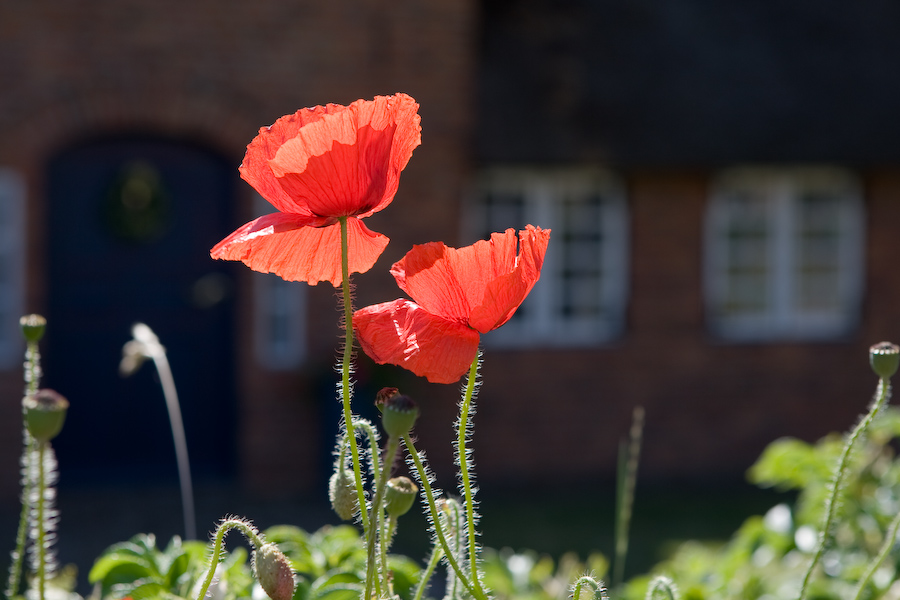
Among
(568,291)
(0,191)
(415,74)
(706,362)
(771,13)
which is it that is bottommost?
(706,362)

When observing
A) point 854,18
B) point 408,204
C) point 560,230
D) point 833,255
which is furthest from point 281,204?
point 854,18

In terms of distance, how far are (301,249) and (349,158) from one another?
0.13 m

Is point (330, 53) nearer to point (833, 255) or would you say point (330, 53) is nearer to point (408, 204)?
point (408, 204)

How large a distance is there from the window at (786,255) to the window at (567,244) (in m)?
0.84

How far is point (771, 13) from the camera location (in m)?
8.78

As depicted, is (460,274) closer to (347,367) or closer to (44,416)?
(347,367)

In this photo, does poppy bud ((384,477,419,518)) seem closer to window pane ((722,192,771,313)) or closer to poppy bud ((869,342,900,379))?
poppy bud ((869,342,900,379))

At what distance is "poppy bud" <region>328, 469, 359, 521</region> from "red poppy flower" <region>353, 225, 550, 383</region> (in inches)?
6.2

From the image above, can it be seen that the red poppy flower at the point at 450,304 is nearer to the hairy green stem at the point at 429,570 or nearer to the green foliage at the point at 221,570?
the hairy green stem at the point at 429,570

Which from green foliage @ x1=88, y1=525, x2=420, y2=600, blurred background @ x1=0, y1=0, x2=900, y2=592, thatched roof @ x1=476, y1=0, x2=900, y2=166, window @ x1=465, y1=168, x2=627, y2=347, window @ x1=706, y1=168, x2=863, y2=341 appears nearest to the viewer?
green foliage @ x1=88, y1=525, x2=420, y2=600

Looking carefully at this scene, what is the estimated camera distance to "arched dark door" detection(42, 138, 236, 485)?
24.7 feet

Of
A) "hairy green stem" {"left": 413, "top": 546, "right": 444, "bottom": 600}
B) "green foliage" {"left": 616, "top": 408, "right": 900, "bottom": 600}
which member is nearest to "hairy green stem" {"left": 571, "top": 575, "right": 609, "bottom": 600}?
"hairy green stem" {"left": 413, "top": 546, "right": 444, "bottom": 600}

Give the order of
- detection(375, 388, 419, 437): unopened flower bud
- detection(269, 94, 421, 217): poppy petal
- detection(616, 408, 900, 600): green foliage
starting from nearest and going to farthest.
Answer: detection(375, 388, 419, 437): unopened flower bud → detection(269, 94, 421, 217): poppy petal → detection(616, 408, 900, 600): green foliage

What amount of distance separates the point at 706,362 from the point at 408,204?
2.73 meters
